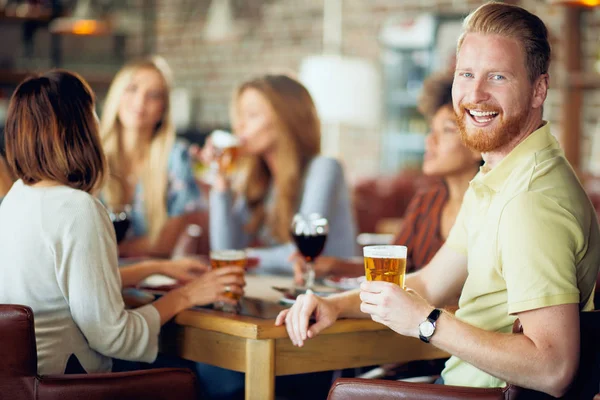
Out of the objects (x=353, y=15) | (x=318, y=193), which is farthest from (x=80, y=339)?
(x=353, y=15)

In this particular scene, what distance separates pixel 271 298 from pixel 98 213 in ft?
1.71

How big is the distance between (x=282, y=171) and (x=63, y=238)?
1503mm

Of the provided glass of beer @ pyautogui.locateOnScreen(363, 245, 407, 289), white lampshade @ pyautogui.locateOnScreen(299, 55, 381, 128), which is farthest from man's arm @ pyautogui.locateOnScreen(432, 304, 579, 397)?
white lampshade @ pyautogui.locateOnScreen(299, 55, 381, 128)

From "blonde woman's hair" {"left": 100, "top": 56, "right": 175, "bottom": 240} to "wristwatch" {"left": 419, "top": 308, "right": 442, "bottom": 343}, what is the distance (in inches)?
95.5

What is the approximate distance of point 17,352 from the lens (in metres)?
1.70

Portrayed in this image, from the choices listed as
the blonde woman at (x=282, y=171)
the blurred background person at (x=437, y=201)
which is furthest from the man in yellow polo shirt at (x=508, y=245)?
the blonde woman at (x=282, y=171)

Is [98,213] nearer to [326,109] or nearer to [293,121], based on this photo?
[293,121]

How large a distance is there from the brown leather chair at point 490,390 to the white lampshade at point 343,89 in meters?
4.40

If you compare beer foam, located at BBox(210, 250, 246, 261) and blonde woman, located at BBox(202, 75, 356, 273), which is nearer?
beer foam, located at BBox(210, 250, 246, 261)

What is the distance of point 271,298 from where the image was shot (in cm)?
224

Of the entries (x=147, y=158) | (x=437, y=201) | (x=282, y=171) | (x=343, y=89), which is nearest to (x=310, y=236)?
(x=437, y=201)

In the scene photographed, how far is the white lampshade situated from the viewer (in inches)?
236

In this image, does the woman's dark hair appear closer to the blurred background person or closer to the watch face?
the watch face

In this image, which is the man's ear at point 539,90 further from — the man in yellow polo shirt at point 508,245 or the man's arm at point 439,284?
the man's arm at point 439,284
